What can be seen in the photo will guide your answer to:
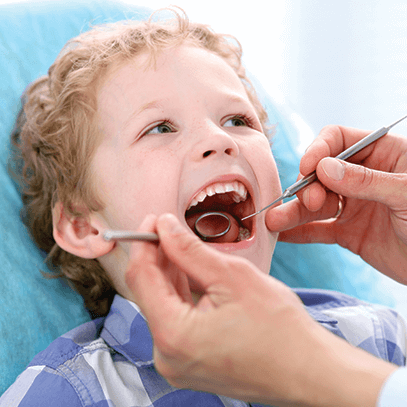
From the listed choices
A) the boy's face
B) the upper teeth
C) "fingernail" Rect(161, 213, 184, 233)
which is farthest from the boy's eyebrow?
"fingernail" Rect(161, 213, 184, 233)

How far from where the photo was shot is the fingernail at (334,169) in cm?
99

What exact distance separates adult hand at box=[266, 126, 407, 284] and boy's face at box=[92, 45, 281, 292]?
0.11 m

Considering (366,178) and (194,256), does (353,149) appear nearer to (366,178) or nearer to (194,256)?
(366,178)

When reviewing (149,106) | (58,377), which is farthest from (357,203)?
(58,377)

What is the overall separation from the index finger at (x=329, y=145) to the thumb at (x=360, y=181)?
0.26 feet

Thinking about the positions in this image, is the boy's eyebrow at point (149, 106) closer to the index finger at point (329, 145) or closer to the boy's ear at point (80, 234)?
the boy's ear at point (80, 234)

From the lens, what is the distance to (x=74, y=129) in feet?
3.66

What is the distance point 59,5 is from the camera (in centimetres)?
162

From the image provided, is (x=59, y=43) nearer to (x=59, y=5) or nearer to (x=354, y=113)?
(x=59, y=5)

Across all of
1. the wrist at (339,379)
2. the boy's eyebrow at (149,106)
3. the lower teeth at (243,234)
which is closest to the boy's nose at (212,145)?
the boy's eyebrow at (149,106)

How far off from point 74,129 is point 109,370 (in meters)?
0.60

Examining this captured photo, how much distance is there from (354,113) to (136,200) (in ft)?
6.27

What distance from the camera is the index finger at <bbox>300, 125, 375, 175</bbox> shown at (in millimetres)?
1102

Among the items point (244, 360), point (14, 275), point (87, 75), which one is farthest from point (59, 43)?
point (244, 360)
